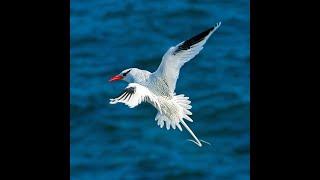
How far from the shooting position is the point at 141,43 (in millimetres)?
7191

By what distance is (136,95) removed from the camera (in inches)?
Result: 124

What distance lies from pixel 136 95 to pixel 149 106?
11.4 ft

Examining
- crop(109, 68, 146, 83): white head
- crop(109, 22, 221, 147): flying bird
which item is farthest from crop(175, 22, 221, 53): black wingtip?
crop(109, 68, 146, 83): white head

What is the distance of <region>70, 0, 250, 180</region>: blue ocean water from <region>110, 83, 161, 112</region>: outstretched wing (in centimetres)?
290

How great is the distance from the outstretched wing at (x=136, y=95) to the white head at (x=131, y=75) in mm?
123

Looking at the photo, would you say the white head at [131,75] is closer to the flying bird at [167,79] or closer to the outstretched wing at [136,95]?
the flying bird at [167,79]

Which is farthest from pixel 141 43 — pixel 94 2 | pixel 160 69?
pixel 160 69

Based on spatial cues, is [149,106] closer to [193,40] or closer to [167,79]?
[167,79]

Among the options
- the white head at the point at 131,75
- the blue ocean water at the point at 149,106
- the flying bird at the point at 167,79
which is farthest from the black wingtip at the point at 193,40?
the blue ocean water at the point at 149,106

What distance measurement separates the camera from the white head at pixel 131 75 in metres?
3.37

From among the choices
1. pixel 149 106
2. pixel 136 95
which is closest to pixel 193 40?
pixel 136 95

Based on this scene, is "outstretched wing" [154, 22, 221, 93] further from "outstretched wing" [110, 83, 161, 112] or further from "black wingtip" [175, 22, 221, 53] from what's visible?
"outstretched wing" [110, 83, 161, 112]
